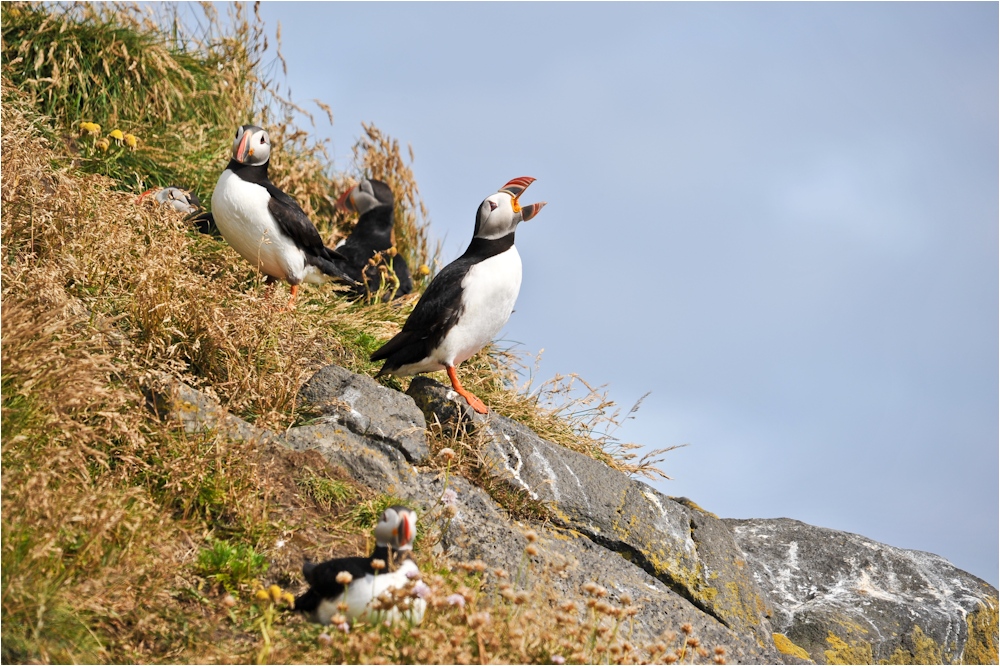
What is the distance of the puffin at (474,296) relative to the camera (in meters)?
6.77

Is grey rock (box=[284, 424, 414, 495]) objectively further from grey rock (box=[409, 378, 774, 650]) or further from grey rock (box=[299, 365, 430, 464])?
grey rock (box=[409, 378, 774, 650])

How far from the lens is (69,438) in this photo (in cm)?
528

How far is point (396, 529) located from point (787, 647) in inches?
156

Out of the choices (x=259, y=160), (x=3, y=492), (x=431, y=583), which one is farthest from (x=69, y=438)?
(x=259, y=160)

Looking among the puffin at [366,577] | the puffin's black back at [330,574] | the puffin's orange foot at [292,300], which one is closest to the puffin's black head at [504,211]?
the puffin's orange foot at [292,300]

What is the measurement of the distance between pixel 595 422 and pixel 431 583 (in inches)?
151

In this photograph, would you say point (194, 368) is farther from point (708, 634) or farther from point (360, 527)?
point (708, 634)

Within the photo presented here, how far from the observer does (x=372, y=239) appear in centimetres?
1081

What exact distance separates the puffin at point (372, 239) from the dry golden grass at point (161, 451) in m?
0.78

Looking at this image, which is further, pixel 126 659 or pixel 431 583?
pixel 431 583

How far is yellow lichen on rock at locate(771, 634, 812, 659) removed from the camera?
7.37 m

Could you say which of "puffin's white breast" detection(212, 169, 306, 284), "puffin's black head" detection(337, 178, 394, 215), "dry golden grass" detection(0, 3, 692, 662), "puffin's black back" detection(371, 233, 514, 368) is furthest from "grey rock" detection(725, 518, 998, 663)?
"puffin's black head" detection(337, 178, 394, 215)

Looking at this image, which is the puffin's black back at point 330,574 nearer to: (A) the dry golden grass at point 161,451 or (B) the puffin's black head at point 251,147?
(A) the dry golden grass at point 161,451

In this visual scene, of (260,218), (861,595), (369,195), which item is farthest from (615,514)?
(369,195)
